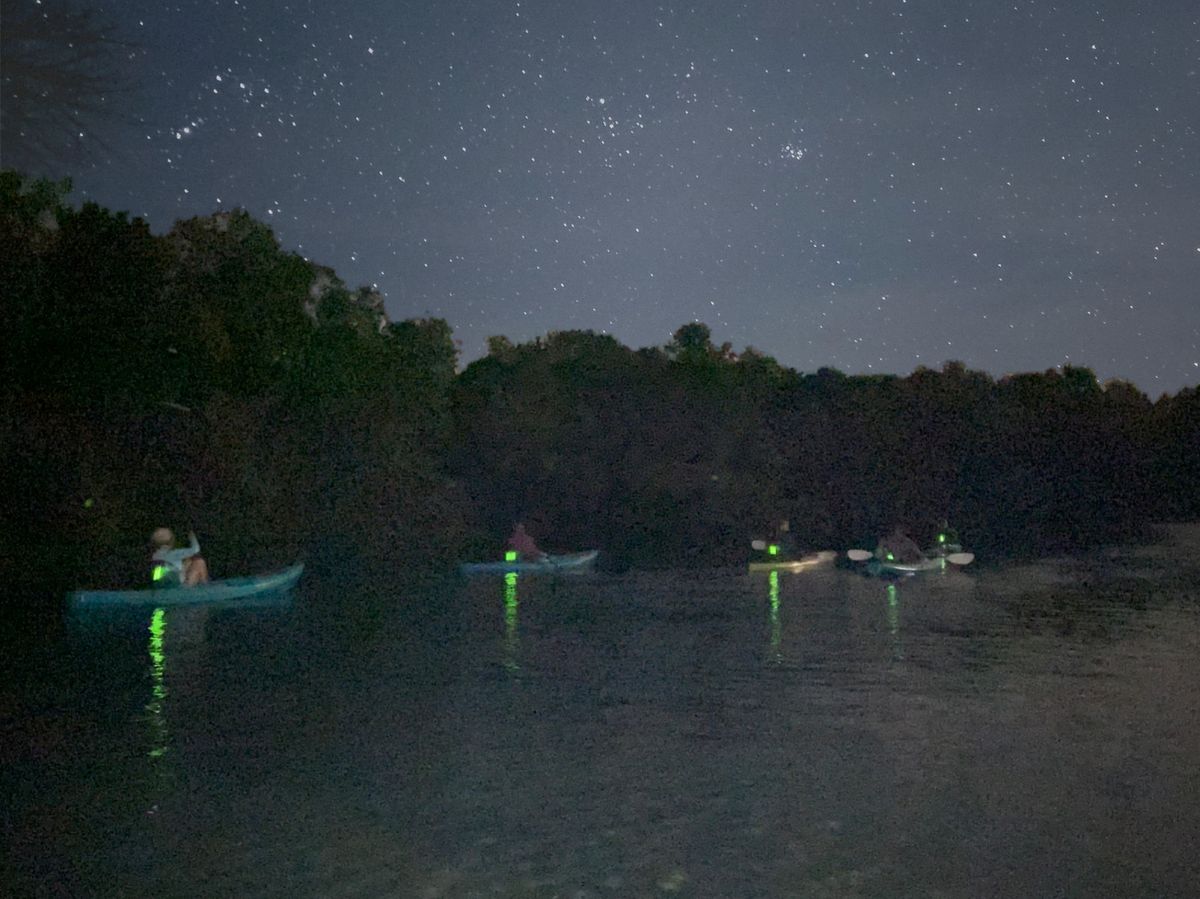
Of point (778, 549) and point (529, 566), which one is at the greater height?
point (778, 549)

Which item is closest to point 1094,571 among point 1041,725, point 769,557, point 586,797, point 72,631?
point 769,557

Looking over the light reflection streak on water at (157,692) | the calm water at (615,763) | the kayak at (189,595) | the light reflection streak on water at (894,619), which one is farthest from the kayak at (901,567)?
the light reflection streak on water at (157,692)

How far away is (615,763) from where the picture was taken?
32.1ft

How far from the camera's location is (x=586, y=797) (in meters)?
8.70

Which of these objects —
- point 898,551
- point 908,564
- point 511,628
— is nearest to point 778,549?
point 898,551

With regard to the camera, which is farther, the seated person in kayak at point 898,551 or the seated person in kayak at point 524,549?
the seated person in kayak at point 524,549

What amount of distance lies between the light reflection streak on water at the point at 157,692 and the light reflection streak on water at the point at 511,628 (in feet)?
13.7

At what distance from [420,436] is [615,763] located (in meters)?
31.5

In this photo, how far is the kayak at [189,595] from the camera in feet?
77.6

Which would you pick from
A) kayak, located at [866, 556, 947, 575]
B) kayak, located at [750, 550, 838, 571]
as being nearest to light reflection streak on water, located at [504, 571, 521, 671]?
kayak, located at [750, 550, 838, 571]

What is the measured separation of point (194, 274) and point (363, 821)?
26988 mm

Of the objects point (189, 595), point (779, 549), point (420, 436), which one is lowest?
point (189, 595)

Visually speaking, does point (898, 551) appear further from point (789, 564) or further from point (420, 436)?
point (420, 436)

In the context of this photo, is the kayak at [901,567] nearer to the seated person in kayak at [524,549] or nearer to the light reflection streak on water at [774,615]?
the light reflection streak on water at [774,615]
